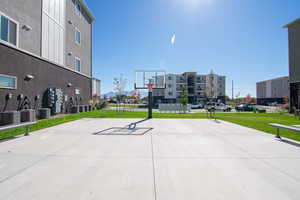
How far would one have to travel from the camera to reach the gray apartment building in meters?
9.76

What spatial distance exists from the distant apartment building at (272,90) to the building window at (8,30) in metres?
65.1

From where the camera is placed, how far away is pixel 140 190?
2.63 meters

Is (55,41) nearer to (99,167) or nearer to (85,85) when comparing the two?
(85,85)

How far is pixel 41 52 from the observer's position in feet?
42.7

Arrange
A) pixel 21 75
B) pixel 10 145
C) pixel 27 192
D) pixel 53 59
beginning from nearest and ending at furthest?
1. pixel 27 192
2. pixel 10 145
3. pixel 21 75
4. pixel 53 59

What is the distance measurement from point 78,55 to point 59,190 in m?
20.8

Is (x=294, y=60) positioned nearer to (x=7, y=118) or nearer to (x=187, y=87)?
(x=7, y=118)

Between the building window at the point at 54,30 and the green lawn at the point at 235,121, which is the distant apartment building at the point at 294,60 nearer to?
the green lawn at the point at 235,121

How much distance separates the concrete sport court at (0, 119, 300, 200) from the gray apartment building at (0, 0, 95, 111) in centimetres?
698

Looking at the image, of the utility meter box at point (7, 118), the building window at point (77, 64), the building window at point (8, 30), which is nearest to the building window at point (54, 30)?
the building window at point (8, 30)

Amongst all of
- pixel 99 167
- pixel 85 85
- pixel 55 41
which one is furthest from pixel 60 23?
pixel 99 167

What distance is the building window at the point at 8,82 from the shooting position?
29.7 ft

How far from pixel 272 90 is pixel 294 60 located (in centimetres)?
4348

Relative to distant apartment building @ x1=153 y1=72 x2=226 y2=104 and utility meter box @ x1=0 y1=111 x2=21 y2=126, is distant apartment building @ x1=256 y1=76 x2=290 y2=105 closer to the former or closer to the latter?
distant apartment building @ x1=153 y1=72 x2=226 y2=104
